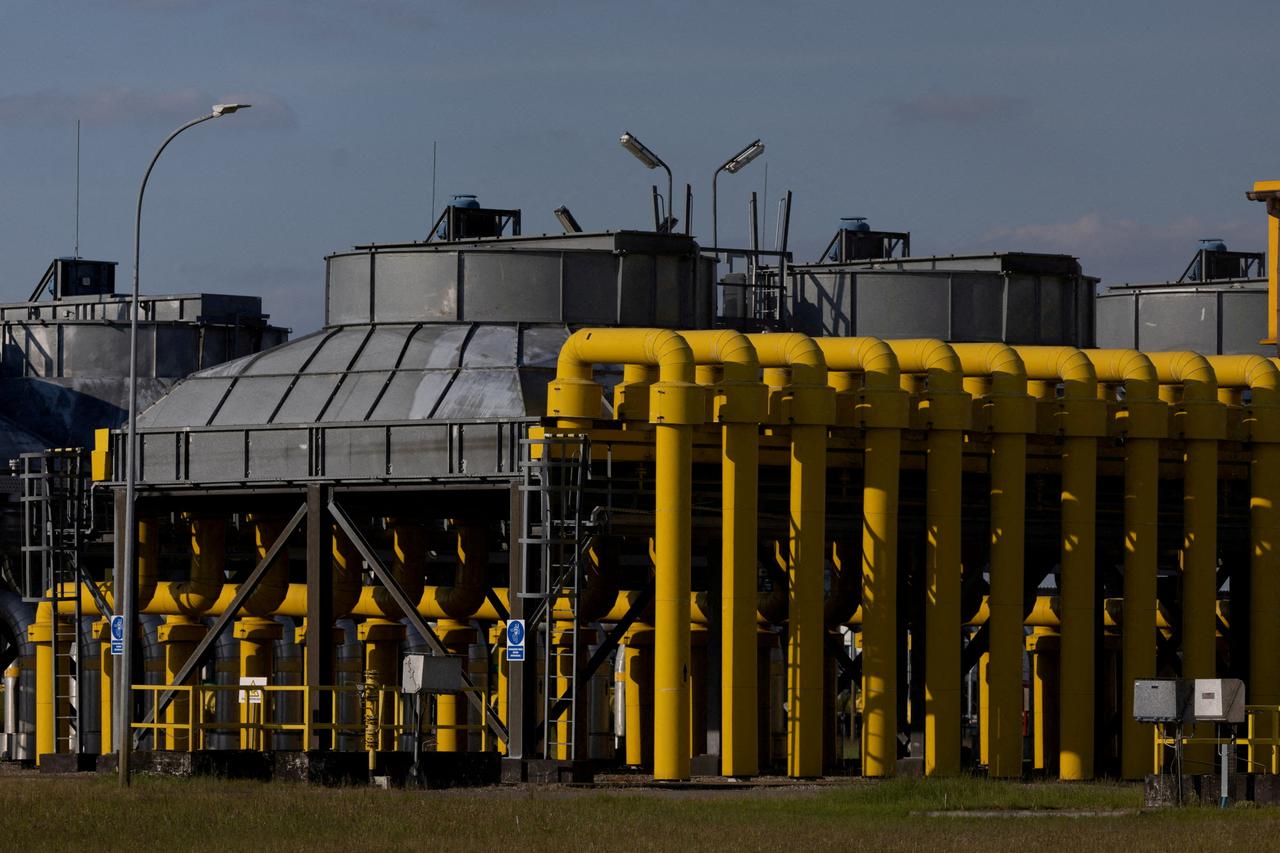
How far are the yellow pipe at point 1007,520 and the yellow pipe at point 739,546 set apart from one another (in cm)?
496

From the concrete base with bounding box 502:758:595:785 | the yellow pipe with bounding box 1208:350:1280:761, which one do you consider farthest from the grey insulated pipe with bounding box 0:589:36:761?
the yellow pipe with bounding box 1208:350:1280:761

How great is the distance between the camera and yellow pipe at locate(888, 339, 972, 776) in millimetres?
47625

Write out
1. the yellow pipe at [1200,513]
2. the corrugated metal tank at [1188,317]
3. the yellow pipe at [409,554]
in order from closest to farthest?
the yellow pipe at [1200,513], the yellow pipe at [409,554], the corrugated metal tank at [1188,317]

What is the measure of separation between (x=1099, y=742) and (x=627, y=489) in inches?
672

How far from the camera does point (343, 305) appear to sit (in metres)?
54.6

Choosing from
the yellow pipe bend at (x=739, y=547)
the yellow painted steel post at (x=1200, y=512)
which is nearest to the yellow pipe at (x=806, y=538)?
the yellow pipe bend at (x=739, y=547)

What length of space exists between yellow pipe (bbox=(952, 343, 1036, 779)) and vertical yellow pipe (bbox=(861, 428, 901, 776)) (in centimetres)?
237

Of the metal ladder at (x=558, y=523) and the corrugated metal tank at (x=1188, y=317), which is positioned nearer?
the metal ladder at (x=558, y=523)

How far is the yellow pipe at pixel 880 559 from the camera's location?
46.8 meters

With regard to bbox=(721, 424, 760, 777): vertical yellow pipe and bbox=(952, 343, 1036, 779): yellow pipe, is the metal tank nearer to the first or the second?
bbox=(952, 343, 1036, 779): yellow pipe

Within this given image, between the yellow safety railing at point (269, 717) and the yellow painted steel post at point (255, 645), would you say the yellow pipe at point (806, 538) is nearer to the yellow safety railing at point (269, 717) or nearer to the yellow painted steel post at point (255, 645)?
the yellow safety railing at point (269, 717)

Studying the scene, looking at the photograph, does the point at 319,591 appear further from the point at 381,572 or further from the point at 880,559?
the point at 880,559

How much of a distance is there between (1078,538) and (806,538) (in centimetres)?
610

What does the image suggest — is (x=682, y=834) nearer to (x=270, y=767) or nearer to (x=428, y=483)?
(x=270, y=767)
